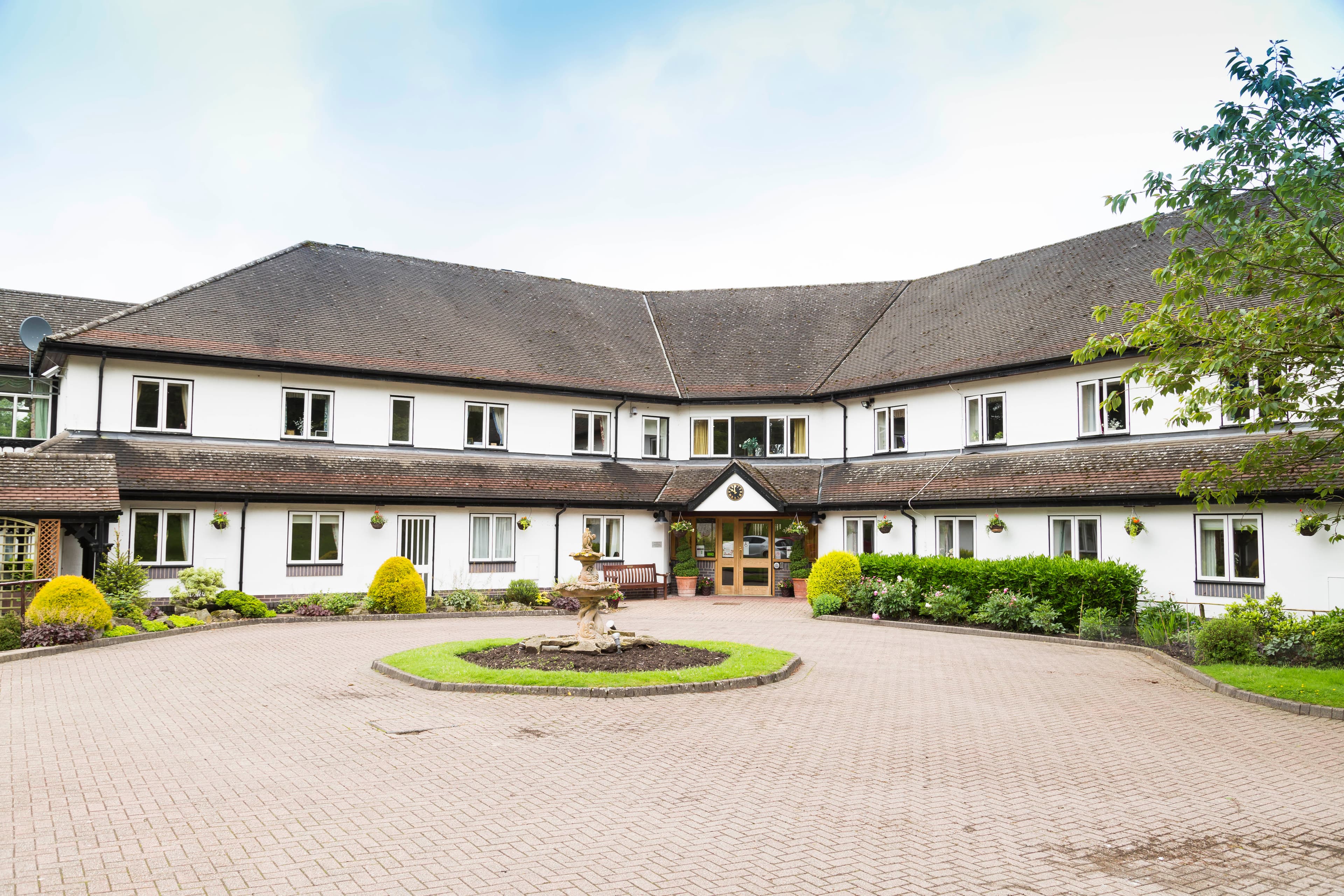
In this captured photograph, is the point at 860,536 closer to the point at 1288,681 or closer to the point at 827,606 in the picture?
the point at 827,606

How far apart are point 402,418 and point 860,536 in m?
14.2

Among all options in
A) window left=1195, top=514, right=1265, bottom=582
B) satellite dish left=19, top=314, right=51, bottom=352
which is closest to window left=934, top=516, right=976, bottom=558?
window left=1195, top=514, right=1265, bottom=582

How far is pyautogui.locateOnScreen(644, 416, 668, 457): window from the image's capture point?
1268 inches

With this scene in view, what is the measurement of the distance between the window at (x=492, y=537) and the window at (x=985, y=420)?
44.9 feet

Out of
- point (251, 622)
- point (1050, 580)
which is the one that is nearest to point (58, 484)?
point (251, 622)

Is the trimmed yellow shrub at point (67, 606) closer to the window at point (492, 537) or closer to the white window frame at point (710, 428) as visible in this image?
the window at point (492, 537)

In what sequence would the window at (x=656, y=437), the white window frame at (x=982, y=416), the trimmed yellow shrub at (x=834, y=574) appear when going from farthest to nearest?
the window at (x=656, y=437) < the white window frame at (x=982, y=416) < the trimmed yellow shrub at (x=834, y=574)

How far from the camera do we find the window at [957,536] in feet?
83.0

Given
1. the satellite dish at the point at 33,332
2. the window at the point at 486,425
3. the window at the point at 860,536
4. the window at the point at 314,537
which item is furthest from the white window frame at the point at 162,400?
the window at the point at 860,536

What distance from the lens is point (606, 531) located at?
29.6 metres

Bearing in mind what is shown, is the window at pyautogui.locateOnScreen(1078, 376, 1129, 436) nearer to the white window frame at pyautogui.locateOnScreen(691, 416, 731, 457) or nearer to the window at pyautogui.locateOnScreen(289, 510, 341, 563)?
the white window frame at pyautogui.locateOnScreen(691, 416, 731, 457)

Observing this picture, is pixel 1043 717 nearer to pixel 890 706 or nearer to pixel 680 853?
pixel 890 706

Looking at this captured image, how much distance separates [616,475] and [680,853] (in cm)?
2372

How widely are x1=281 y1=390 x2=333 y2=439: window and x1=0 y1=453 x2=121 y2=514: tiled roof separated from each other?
5.10 m
